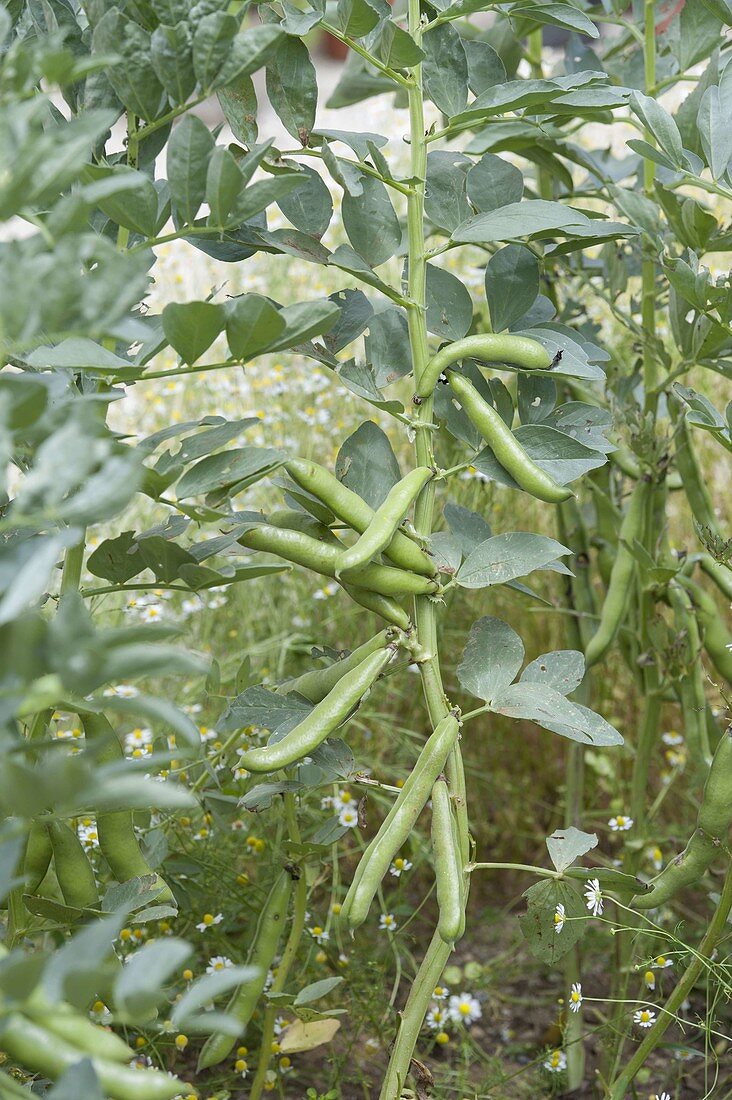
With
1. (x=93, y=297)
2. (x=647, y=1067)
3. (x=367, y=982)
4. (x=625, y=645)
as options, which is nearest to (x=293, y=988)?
(x=367, y=982)

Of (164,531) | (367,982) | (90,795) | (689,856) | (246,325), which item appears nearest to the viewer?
(90,795)

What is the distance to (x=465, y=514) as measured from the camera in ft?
3.09

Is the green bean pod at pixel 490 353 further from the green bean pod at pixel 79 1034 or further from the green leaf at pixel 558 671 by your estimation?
the green bean pod at pixel 79 1034

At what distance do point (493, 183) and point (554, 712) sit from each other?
48 cm

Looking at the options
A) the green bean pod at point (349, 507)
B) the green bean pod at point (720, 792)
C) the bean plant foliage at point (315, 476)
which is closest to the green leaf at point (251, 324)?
the bean plant foliage at point (315, 476)

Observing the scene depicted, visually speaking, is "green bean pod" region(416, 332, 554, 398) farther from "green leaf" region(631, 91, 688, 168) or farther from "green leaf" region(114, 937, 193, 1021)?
"green leaf" region(114, 937, 193, 1021)

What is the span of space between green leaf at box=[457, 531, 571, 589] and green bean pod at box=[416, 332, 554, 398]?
0.14m

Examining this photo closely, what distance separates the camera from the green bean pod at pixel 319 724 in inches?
30.2

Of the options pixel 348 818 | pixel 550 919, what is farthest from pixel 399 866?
pixel 550 919

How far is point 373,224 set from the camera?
90 cm

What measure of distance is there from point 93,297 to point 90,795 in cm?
24

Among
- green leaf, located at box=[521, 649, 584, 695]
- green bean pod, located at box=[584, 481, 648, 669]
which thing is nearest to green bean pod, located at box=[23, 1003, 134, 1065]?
green leaf, located at box=[521, 649, 584, 695]

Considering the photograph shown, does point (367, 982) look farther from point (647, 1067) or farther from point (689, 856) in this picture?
point (689, 856)

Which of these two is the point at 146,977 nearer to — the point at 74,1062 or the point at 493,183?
the point at 74,1062
